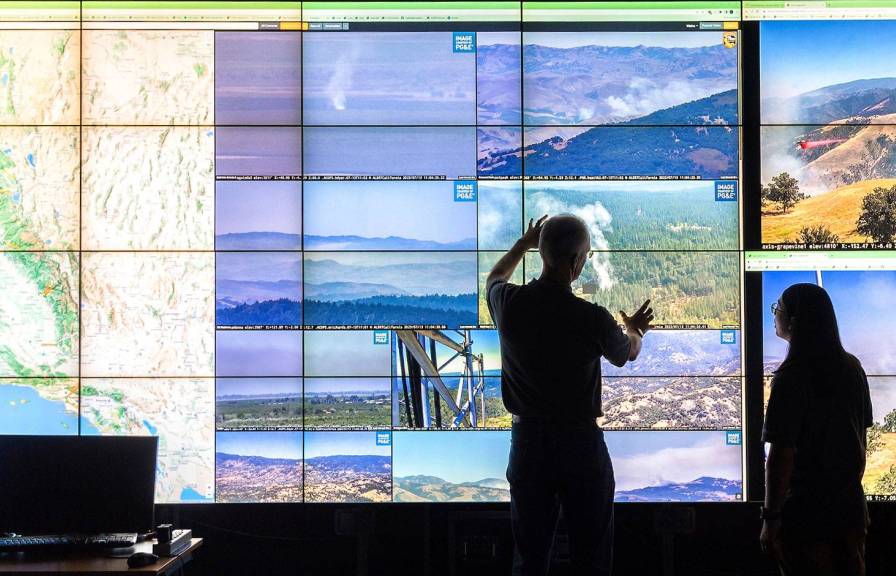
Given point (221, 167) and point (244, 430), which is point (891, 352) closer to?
point (244, 430)

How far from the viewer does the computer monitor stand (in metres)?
2.71

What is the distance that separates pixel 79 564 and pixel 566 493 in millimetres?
1638

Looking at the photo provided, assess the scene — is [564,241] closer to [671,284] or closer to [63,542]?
[671,284]

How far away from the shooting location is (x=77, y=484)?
2.74 m

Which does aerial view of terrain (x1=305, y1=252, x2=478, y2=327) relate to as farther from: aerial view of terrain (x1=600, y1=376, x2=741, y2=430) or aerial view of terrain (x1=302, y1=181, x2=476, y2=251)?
aerial view of terrain (x1=600, y1=376, x2=741, y2=430)

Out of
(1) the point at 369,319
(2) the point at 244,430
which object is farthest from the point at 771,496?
(2) the point at 244,430

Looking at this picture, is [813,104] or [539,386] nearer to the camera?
[539,386]

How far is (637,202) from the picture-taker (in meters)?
3.49

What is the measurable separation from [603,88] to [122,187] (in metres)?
2.31

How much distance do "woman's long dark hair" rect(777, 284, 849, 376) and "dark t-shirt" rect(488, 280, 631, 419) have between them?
531 millimetres

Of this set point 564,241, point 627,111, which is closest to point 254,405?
point 564,241

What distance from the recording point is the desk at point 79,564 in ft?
7.84

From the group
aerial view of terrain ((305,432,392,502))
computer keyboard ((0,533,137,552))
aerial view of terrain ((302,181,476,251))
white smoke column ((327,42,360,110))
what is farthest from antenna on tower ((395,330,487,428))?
computer keyboard ((0,533,137,552))

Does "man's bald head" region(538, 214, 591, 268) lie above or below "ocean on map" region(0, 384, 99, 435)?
above
